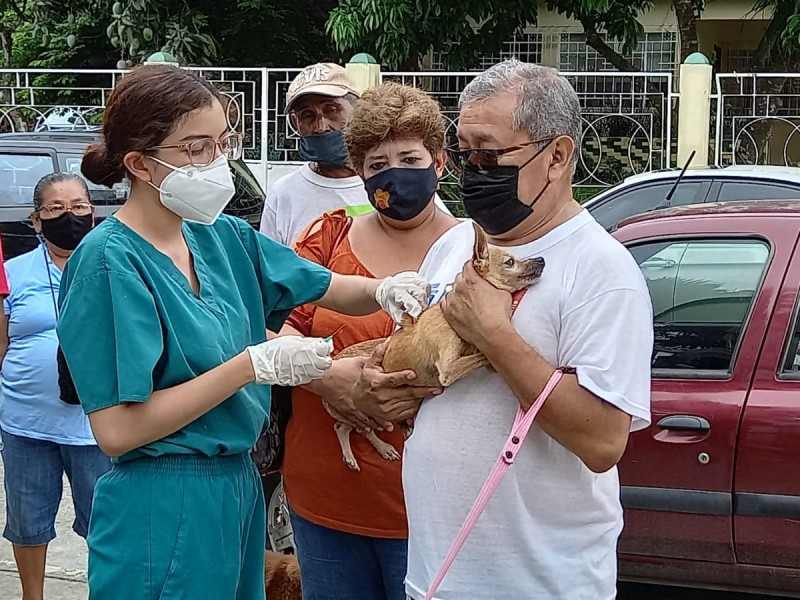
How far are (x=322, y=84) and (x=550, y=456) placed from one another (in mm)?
2021

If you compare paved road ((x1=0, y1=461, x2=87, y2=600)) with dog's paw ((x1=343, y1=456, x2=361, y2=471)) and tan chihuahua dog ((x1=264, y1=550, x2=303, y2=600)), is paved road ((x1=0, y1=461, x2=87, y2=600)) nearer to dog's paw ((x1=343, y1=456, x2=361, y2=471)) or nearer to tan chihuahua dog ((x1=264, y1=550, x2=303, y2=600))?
tan chihuahua dog ((x1=264, y1=550, x2=303, y2=600))

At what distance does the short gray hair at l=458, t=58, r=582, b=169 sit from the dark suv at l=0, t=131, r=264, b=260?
7.16m

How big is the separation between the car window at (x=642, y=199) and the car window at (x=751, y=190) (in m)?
0.14

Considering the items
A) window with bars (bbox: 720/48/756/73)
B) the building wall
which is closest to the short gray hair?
the building wall

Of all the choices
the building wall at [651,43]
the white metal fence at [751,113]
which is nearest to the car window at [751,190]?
the white metal fence at [751,113]

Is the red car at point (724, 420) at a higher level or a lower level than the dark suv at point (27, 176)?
lower

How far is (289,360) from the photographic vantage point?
97.1 inches

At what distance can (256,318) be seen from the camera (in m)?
2.77

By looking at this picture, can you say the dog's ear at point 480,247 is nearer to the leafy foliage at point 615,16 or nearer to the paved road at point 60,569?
the paved road at point 60,569

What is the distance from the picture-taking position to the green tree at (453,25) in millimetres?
13648

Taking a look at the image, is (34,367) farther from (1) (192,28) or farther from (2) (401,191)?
(1) (192,28)

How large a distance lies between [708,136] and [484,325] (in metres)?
10.9

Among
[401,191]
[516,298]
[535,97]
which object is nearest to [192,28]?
[401,191]

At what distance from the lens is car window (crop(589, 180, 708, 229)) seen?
670 centimetres
